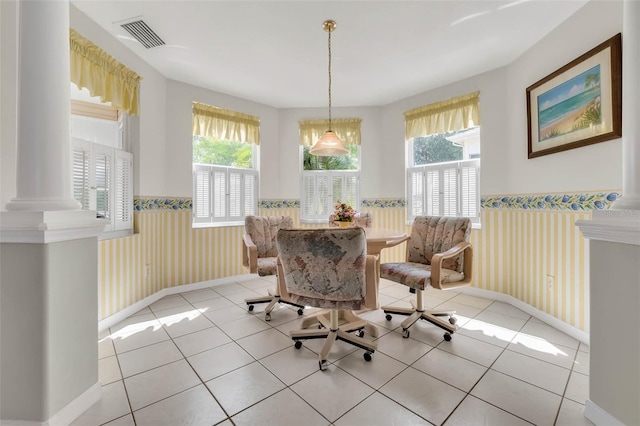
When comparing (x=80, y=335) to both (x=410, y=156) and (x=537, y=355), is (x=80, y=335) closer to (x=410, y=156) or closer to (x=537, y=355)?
(x=537, y=355)

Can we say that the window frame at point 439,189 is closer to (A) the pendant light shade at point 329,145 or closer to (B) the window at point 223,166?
(A) the pendant light shade at point 329,145

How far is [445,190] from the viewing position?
11.8ft

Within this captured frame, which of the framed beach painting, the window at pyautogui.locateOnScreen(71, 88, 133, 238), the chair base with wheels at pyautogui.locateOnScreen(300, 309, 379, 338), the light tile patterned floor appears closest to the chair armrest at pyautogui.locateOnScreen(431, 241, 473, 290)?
the light tile patterned floor

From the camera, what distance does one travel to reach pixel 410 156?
396cm

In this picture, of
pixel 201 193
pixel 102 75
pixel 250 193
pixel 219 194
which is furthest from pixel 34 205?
pixel 250 193

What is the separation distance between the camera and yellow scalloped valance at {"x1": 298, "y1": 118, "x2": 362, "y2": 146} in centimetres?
419

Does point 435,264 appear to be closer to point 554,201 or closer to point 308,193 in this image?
point 554,201

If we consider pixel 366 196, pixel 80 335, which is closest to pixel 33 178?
pixel 80 335

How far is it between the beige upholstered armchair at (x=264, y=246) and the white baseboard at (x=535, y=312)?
2146 mm

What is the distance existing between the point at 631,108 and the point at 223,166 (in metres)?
3.80

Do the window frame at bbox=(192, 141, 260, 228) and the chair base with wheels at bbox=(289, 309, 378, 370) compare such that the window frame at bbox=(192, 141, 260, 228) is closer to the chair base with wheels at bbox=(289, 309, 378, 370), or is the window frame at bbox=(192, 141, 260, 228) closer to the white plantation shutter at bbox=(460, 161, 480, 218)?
the chair base with wheels at bbox=(289, 309, 378, 370)

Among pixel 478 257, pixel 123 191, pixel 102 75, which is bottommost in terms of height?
pixel 478 257

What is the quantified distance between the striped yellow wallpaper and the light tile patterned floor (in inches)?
13.0

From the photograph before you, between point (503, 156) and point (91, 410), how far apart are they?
157 inches
